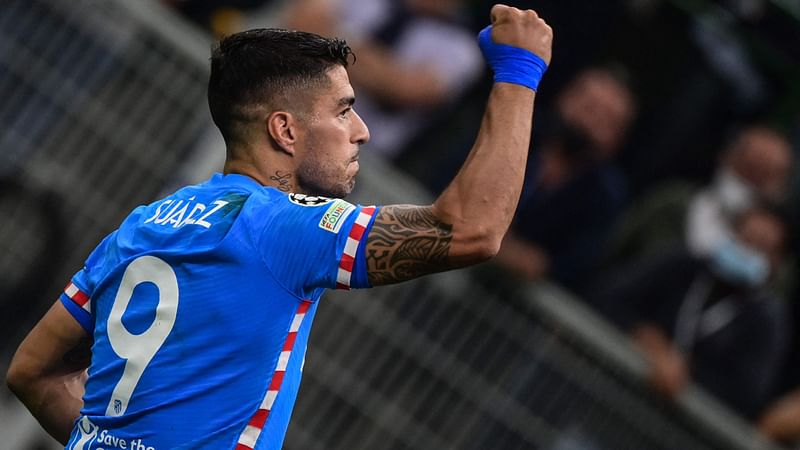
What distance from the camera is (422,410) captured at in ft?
24.2

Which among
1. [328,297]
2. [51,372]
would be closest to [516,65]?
[51,372]

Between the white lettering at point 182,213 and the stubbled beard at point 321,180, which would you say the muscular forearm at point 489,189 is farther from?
the white lettering at point 182,213

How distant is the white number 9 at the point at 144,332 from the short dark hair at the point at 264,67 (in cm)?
48

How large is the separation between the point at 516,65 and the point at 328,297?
3.65m

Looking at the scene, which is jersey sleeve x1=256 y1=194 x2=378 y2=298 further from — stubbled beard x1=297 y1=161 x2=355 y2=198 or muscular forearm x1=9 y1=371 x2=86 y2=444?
muscular forearm x1=9 y1=371 x2=86 y2=444

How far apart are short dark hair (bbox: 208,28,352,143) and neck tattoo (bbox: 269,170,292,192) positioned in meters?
0.18

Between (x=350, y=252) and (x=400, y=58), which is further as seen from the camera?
(x=400, y=58)

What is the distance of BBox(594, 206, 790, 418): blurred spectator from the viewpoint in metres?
8.16

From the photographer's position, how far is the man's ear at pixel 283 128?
3982 mm

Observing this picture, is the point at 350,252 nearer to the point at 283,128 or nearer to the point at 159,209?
the point at 283,128

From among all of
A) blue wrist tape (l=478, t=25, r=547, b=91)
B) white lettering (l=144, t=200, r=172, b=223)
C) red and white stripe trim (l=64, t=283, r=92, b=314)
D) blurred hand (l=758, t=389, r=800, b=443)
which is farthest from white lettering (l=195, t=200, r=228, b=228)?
blurred hand (l=758, t=389, r=800, b=443)

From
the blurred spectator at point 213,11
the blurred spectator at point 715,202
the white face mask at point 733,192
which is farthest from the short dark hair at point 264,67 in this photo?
the white face mask at point 733,192

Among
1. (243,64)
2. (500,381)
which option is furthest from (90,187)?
(243,64)

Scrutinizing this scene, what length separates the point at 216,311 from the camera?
3.76 metres
